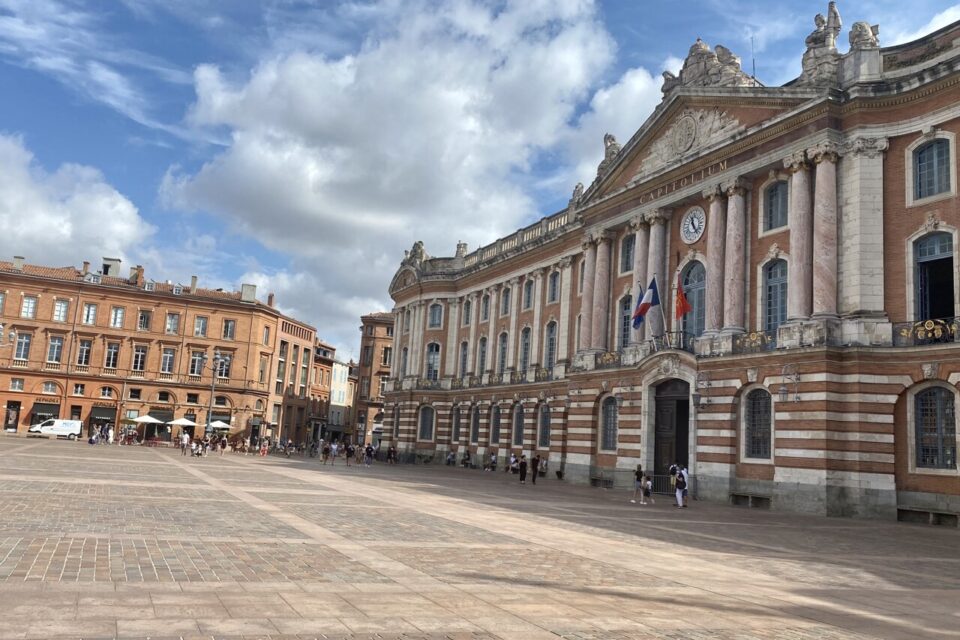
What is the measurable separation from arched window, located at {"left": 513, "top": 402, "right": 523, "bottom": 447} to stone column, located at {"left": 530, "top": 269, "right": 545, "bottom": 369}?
330cm

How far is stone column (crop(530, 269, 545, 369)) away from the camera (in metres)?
51.3

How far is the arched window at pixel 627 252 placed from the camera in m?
40.5

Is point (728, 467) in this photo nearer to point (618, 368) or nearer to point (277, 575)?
point (618, 368)

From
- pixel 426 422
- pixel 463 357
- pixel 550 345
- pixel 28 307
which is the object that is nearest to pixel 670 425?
pixel 550 345

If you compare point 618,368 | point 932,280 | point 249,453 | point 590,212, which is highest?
point 590,212

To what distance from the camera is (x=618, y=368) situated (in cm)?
3822

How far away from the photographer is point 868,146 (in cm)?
2870

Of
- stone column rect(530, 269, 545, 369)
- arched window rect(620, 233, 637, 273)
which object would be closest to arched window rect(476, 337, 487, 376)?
stone column rect(530, 269, 545, 369)

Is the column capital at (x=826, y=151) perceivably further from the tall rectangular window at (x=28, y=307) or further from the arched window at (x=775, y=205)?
the tall rectangular window at (x=28, y=307)

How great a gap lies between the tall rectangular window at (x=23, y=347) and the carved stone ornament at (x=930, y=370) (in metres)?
74.4

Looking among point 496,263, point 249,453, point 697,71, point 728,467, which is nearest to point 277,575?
point 728,467

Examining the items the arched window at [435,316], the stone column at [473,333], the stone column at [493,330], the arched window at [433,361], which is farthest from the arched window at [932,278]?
the arched window at [435,316]

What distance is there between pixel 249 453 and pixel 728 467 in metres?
40.4

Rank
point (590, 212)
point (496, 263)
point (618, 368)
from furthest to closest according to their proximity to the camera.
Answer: point (496, 263) < point (590, 212) < point (618, 368)
